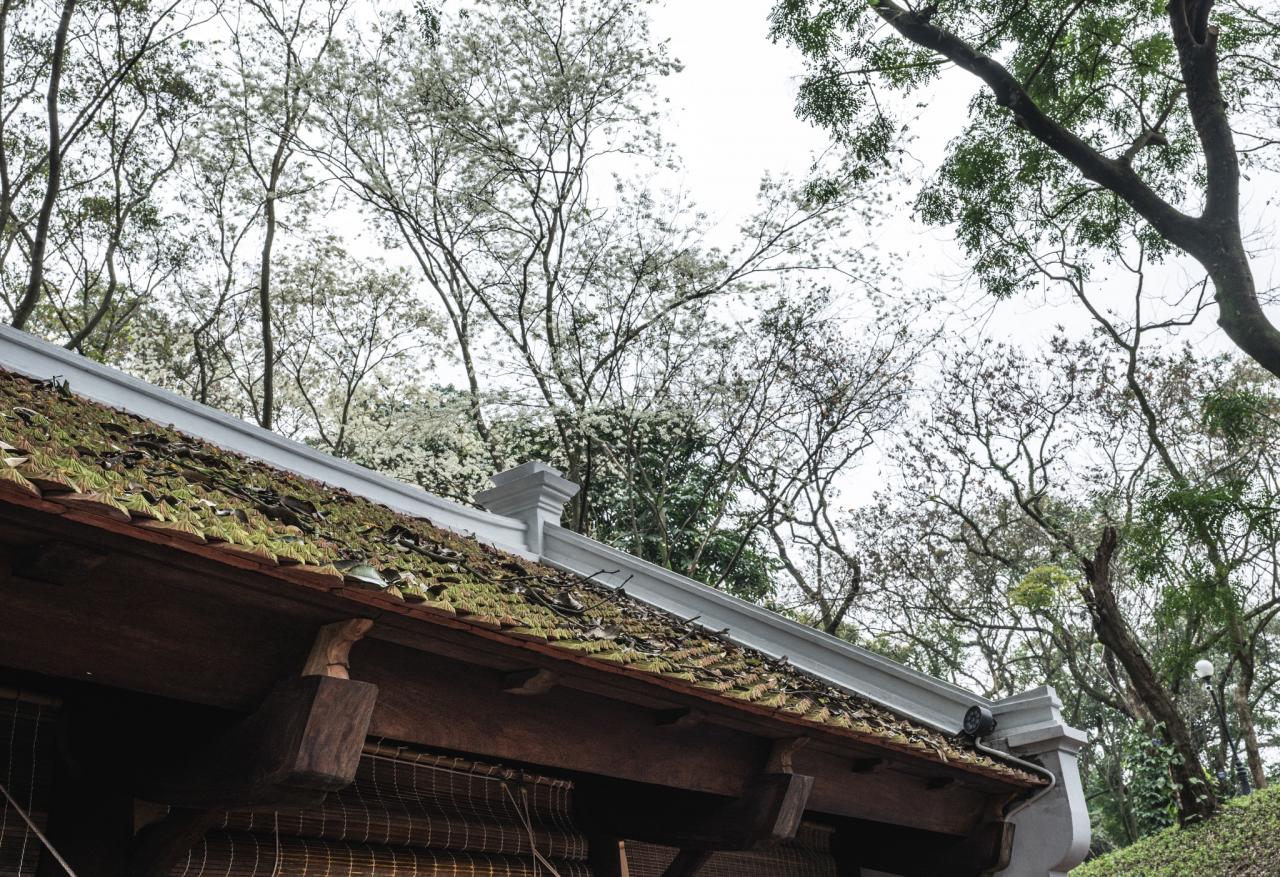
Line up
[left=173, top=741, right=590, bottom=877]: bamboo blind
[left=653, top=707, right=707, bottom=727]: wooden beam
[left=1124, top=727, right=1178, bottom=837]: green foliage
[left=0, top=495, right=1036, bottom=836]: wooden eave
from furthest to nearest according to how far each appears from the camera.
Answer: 1. [left=1124, top=727, right=1178, bottom=837]: green foliage
2. [left=653, top=707, right=707, bottom=727]: wooden beam
3. [left=173, top=741, right=590, bottom=877]: bamboo blind
4. [left=0, top=495, right=1036, bottom=836]: wooden eave

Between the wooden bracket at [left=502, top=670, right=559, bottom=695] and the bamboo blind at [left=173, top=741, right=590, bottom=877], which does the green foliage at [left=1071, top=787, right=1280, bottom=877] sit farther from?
the wooden bracket at [left=502, top=670, right=559, bottom=695]

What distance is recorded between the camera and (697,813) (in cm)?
448

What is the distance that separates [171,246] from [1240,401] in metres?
13.8

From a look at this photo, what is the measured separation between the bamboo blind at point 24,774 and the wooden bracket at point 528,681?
1.32m

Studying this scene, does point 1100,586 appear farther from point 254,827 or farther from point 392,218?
point 392,218

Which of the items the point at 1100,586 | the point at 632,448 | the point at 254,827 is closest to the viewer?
the point at 254,827

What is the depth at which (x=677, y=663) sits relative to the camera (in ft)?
12.9

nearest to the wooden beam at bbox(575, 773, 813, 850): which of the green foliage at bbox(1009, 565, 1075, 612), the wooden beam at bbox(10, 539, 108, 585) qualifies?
the wooden beam at bbox(10, 539, 108, 585)

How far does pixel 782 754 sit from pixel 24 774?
271cm

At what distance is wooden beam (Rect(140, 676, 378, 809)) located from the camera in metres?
2.61

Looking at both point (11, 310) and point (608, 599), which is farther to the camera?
point (11, 310)

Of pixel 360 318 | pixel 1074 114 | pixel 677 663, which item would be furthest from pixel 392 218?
pixel 677 663

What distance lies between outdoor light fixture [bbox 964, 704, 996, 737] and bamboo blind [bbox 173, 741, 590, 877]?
9.37 feet

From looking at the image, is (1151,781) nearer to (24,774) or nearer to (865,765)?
(865,765)
